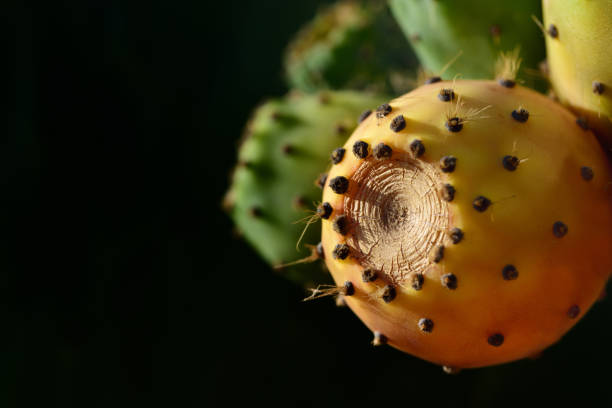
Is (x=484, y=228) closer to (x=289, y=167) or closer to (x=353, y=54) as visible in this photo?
(x=289, y=167)

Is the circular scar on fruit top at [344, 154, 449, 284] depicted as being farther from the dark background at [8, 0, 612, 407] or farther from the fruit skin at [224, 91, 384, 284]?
the dark background at [8, 0, 612, 407]

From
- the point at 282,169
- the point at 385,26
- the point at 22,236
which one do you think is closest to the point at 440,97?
the point at 282,169

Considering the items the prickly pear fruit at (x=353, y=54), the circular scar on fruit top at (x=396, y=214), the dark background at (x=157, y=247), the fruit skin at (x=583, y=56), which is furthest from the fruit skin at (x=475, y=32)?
the dark background at (x=157, y=247)

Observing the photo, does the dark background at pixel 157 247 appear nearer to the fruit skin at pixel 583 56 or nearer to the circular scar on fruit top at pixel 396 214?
the fruit skin at pixel 583 56

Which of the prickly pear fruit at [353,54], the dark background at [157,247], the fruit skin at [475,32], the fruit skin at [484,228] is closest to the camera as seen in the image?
the fruit skin at [484,228]

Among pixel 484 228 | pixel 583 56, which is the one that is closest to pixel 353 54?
pixel 583 56
